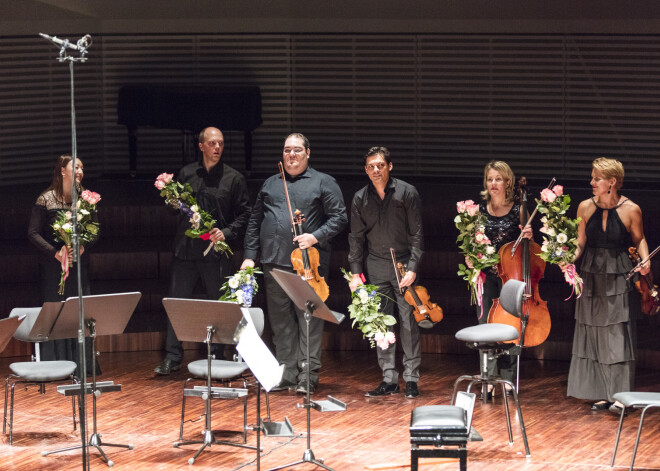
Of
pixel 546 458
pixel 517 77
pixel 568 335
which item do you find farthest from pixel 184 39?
pixel 546 458

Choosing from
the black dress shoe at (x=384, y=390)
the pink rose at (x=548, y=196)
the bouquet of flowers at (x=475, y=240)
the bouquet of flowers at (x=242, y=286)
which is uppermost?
the pink rose at (x=548, y=196)

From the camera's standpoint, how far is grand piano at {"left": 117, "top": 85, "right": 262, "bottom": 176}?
11742mm

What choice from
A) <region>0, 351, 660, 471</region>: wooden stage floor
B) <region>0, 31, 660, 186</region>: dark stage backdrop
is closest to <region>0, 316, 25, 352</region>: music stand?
<region>0, 351, 660, 471</region>: wooden stage floor

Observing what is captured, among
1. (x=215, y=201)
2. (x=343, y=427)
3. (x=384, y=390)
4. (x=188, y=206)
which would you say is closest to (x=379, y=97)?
(x=215, y=201)

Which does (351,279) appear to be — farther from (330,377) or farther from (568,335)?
(568,335)

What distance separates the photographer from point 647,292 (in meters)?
6.53

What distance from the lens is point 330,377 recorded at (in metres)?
7.61

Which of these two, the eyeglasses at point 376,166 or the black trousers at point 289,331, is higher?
the eyeglasses at point 376,166

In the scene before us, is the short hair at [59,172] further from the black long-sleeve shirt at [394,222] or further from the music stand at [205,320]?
the black long-sleeve shirt at [394,222]

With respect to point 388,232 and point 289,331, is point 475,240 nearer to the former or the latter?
point 388,232

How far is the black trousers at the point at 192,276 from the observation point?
24.1 ft

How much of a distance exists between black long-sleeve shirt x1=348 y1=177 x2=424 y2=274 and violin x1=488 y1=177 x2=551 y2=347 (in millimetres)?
565

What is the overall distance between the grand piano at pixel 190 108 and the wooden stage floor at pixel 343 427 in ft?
14.7

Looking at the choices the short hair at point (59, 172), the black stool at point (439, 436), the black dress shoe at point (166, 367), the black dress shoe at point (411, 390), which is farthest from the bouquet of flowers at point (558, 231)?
the short hair at point (59, 172)
